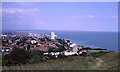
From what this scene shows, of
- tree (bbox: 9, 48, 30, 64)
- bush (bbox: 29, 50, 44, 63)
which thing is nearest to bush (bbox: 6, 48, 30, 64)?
tree (bbox: 9, 48, 30, 64)

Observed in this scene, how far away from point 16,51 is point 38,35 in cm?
241

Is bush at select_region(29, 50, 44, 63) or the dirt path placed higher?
bush at select_region(29, 50, 44, 63)

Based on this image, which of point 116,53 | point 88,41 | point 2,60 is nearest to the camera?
point 2,60

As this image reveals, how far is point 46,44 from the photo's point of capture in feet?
39.8

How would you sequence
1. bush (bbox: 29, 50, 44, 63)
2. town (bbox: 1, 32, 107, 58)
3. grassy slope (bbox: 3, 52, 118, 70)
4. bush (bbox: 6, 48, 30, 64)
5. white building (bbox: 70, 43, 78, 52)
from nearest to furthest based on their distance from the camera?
grassy slope (bbox: 3, 52, 118, 70)
bush (bbox: 6, 48, 30, 64)
bush (bbox: 29, 50, 44, 63)
town (bbox: 1, 32, 107, 58)
white building (bbox: 70, 43, 78, 52)

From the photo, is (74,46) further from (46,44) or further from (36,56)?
(36,56)

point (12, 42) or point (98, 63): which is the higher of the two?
point (12, 42)

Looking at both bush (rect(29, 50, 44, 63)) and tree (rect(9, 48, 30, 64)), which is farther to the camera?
bush (rect(29, 50, 44, 63))

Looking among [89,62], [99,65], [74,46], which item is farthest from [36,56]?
[99,65]

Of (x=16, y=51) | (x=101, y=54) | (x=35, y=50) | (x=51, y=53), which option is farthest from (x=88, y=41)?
(x=16, y=51)

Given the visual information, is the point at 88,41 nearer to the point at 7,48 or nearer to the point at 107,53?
the point at 107,53

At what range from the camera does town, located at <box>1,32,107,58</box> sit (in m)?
11.5

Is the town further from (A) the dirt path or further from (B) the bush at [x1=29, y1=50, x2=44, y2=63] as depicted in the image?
(A) the dirt path

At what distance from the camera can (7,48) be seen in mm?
11219
